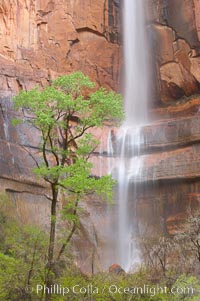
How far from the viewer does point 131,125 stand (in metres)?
34.1

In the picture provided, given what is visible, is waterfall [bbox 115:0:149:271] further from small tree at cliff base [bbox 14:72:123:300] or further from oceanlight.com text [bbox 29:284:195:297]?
small tree at cliff base [bbox 14:72:123:300]

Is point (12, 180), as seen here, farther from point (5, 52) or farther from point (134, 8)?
point (134, 8)

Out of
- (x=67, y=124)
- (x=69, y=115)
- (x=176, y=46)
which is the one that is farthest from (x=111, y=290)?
(x=176, y=46)

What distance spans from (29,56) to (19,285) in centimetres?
2104

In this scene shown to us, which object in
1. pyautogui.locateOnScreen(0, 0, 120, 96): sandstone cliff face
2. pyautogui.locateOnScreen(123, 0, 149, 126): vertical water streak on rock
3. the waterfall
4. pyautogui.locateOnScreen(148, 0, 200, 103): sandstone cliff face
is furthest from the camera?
pyautogui.locateOnScreen(123, 0, 149, 126): vertical water streak on rock

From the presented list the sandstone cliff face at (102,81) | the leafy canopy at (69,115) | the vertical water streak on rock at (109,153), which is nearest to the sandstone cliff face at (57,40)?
the sandstone cliff face at (102,81)

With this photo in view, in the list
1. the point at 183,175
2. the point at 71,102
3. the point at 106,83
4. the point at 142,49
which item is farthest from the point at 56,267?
the point at 142,49

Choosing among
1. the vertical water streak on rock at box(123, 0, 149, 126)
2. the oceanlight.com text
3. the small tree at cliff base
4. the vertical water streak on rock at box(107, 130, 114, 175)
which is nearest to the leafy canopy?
the small tree at cliff base

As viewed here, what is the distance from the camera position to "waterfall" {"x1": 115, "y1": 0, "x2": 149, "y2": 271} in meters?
28.2

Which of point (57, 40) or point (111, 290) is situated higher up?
point (57, 40)

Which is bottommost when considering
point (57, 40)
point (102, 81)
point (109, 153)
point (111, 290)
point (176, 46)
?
point (111, 290)

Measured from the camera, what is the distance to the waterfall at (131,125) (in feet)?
92.6

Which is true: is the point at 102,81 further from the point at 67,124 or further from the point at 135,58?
the point at 67,124

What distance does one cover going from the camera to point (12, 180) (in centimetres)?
2525
